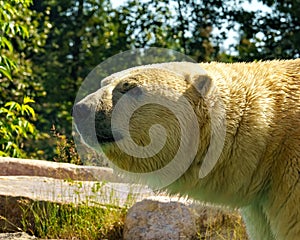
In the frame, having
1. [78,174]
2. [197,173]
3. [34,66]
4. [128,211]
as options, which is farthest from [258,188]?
[34,66]

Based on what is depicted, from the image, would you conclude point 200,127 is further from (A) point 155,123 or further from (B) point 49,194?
(B) point 49,194

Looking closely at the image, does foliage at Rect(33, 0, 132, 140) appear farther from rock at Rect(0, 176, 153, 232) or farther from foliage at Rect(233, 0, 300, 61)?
rock at Rect(0, 176, 153, 232)

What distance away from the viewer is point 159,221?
5984mm

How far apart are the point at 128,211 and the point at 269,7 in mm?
10532

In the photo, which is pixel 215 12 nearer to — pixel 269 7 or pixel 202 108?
pixel 269 7

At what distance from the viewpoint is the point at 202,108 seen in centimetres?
303

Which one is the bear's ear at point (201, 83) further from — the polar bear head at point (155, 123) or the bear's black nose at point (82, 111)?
the bear's black nose at point (82, 111)

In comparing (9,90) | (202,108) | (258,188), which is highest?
(202,108)

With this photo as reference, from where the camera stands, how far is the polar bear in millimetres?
2971

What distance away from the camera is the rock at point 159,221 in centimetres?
590

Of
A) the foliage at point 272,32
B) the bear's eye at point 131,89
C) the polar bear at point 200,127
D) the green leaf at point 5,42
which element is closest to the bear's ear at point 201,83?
the polar bear at point 200,127

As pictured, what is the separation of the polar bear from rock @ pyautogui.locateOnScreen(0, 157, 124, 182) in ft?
14.1

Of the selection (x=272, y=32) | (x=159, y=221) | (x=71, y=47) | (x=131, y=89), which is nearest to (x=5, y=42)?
(x=159, y=221)

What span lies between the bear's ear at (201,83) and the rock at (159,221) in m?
3.08
